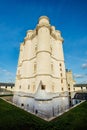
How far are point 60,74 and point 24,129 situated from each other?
21639mm

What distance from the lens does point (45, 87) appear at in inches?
844

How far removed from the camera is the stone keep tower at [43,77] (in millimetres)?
20227

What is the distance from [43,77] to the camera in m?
22.0

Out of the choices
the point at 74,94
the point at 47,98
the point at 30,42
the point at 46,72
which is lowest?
the point at 74,94

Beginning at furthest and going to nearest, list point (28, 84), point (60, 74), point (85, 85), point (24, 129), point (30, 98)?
point (85, 85) < point (60, 74) < point (28, 84) < point (30, 98) < point (24, 129)

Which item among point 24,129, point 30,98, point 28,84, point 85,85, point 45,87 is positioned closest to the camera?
point 24,129

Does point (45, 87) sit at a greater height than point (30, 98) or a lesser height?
greater

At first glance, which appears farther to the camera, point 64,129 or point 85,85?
point 85,85

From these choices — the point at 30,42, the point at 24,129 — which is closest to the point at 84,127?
the point at 24,129

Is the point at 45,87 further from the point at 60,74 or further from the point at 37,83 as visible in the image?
the point at 60,74

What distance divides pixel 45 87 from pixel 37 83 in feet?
6.46

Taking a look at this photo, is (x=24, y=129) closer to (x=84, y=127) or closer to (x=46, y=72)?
(x=84, y=127)

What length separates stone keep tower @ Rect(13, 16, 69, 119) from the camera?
2023 centimetres

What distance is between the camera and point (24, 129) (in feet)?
35.2
